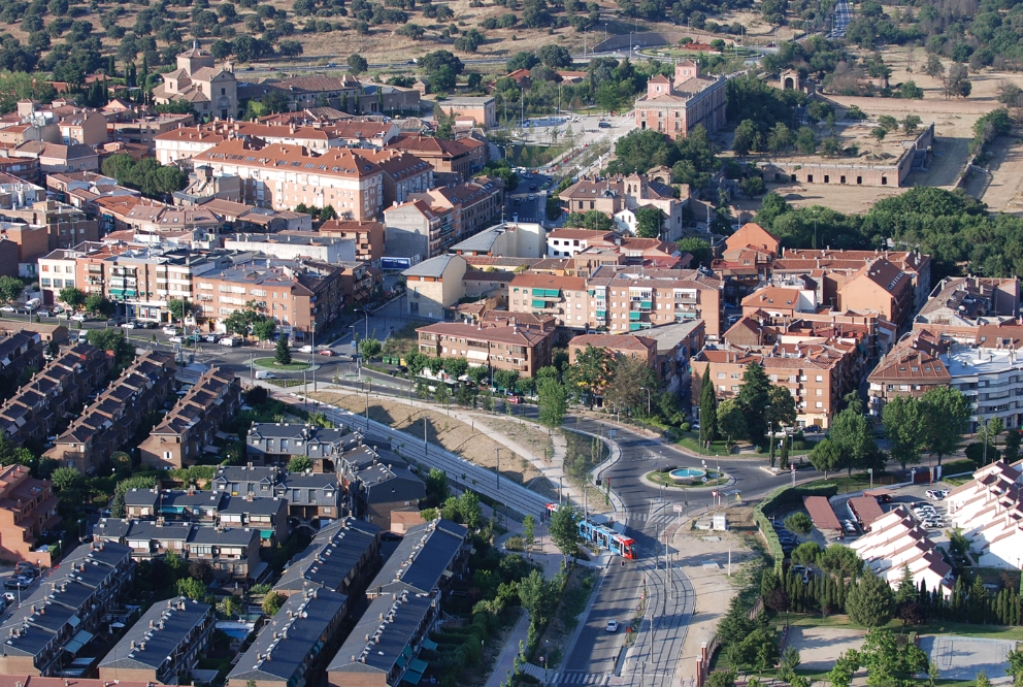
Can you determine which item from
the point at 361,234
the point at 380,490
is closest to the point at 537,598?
the point at 380,490

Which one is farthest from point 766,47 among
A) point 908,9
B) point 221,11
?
point 221,11

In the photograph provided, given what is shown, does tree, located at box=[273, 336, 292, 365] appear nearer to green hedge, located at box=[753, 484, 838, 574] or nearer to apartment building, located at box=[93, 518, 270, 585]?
apartment building, located at box=[93, 518, 270, 585]

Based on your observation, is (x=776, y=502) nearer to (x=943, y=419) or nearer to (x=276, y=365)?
(x=943, y=419)

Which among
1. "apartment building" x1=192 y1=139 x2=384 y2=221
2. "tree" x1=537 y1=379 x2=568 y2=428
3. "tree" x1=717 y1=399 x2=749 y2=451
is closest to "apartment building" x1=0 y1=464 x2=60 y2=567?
"tree" x1=537 y1=379 x2=568 y2=428

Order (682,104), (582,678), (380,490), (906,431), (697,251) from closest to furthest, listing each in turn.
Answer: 1. (582,678)
2. (380,490)
3. (906,431)
4. (697,251)
5. (682,104)

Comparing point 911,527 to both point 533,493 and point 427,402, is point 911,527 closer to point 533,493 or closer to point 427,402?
point 533,493

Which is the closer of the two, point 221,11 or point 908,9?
point 221,11
